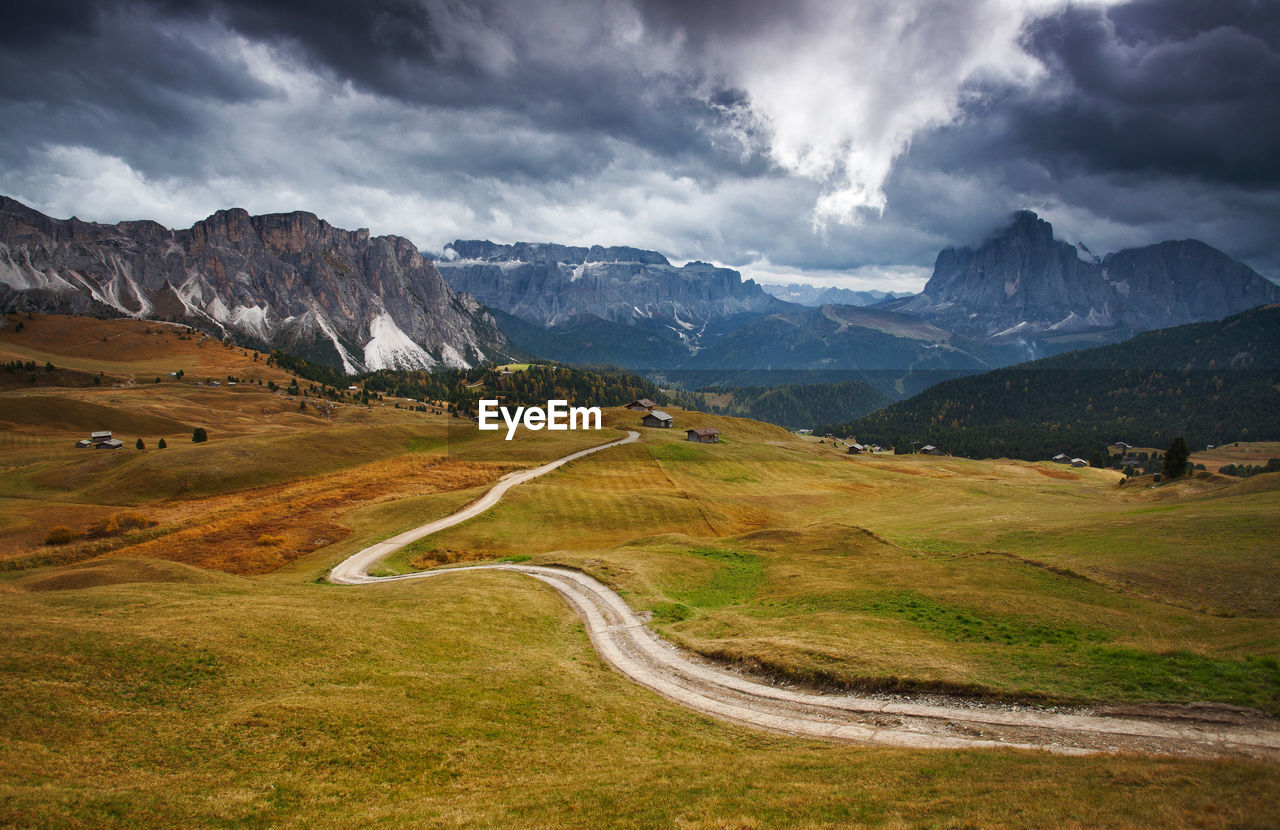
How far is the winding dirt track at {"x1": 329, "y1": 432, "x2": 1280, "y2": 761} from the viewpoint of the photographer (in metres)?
16.8

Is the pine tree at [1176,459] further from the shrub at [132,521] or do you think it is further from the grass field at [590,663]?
the shrub at [132,521]

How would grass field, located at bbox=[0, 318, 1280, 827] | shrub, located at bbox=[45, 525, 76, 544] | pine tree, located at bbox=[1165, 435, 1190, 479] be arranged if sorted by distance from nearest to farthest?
grass field, located at bbox=[0, 318, 1280, 827] → shrub, located at bbox=[45, 525, 76, 544] → pine tree, located at bbox=[1165, 435, 1190, 479]

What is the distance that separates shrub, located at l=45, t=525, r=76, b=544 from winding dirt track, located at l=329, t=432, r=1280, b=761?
6023 centimetres

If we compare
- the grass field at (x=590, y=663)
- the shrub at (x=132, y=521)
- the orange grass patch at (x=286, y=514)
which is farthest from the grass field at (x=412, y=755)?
the shrub at (x=132, y=521)

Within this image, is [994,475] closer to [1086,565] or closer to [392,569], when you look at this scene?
[1086,565]

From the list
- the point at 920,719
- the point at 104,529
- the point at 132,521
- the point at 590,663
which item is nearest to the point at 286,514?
the point at 132,521

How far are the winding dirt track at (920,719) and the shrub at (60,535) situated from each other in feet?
198

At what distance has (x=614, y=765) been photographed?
16.6 metres

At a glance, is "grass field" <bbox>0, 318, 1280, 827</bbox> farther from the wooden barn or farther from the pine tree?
the wooden barn

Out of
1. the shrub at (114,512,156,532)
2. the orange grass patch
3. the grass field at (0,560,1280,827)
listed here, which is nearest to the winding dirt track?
the grass field at (0,560,1280,827)

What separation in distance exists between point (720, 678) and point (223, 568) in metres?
45.4

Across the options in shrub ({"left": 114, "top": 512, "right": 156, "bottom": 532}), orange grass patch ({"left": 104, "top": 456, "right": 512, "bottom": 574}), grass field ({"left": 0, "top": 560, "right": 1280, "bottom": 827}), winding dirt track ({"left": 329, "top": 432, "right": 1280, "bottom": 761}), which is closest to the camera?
grass field ({"left": 0, "top": 560, "right": 1280, "bottom": 827})

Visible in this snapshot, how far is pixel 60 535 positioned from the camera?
186 ft

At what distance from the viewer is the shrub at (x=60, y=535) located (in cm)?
5622
